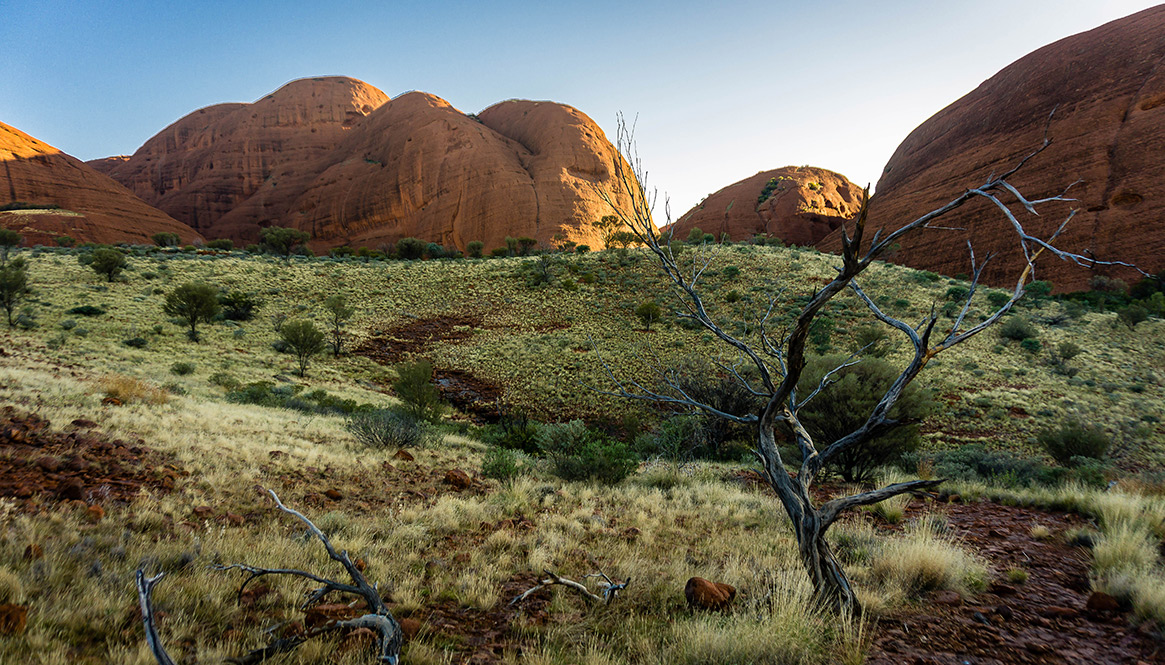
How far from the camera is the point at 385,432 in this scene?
29.7ft

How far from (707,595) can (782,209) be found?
62788 millimetres

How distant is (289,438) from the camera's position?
8336mm

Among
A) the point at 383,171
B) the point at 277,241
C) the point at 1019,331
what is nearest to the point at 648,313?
the point at 1019,331

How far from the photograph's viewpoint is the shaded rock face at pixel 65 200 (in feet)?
150

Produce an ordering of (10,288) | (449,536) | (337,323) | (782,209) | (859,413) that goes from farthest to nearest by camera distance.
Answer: (782,209) → (337,323) → (10,288) → (859,413) → (449,536)

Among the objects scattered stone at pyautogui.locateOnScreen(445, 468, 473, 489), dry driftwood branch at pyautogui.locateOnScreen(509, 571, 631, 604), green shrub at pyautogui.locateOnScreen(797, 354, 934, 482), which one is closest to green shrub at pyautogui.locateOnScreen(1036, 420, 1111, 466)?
green shrub at pyautogui.locateOnScreen(797, 354, 934, 482)

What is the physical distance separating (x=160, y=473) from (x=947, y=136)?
6454cm

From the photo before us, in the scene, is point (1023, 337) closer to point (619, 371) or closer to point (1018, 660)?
point (619, 371)

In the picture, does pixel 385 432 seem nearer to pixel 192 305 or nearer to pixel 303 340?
pixel 303 340

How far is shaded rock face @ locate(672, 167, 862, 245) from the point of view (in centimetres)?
5781

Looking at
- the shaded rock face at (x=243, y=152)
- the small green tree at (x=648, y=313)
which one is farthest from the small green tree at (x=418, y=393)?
the shaded rock face at (x=243, y=152)

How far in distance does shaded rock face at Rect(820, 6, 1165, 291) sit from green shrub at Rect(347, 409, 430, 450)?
31.4 metres

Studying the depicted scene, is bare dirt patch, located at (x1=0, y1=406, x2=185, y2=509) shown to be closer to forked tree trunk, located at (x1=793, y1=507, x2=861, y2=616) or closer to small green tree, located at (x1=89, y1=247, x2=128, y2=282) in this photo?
forked tree trunk, located at (x1=793, y1=507, x2=861, y2=616)

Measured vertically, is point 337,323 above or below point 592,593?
above
